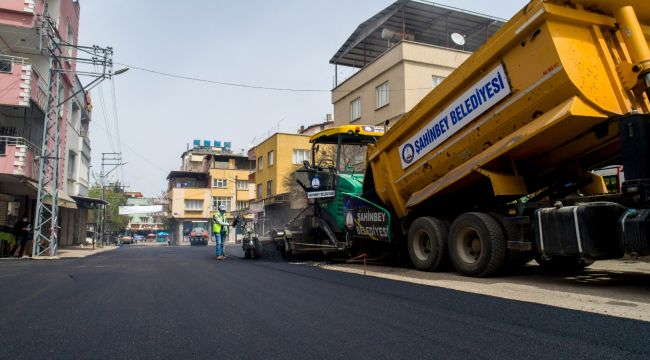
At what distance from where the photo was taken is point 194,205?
57719 millimetres

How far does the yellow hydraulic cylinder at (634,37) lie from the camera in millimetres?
5121

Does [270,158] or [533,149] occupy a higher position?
[270,158]

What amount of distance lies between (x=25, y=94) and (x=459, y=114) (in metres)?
13.6

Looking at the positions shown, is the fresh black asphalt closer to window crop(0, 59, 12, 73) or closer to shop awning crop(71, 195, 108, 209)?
window crop(0, 59, 12, 73)

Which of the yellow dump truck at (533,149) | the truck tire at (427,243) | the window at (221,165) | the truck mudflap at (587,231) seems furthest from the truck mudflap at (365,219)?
the window at (221,165)

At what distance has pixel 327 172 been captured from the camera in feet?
31.4

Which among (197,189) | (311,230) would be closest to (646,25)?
(311,230)

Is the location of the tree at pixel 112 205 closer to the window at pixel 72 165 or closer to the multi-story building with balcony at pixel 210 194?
the multi-story building with balcony at pixel 210 194

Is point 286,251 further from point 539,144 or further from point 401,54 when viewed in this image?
point 401,54

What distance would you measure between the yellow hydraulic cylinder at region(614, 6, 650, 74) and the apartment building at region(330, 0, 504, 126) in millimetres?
13233

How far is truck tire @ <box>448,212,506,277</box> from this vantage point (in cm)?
601

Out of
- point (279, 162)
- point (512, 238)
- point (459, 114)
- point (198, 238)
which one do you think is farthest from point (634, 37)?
point (198, 238)

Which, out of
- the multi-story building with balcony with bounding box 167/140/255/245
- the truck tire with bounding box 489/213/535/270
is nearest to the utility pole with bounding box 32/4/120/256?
the truck tire with bounding box 489/213/535/270

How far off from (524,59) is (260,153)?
110 feet
